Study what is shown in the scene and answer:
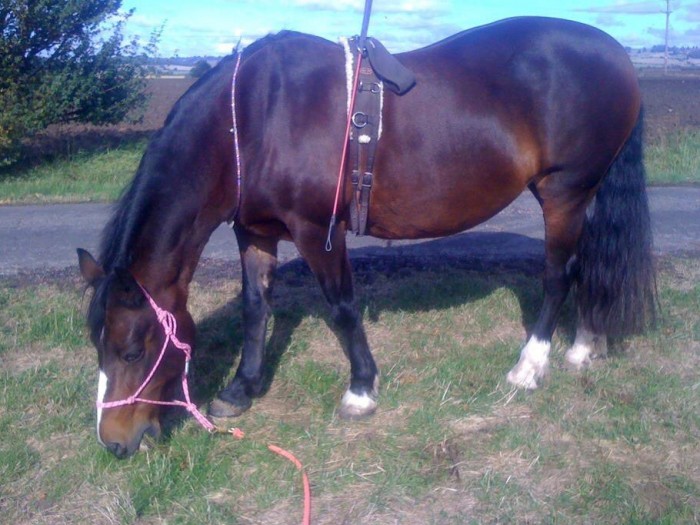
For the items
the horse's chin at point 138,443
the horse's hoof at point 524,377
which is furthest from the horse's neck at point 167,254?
the horse's hoof at point 524,377

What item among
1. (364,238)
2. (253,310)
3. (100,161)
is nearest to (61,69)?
(100,161)

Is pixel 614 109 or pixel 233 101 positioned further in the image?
pixel 614 109

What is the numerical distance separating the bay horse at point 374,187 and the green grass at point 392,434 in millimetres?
210

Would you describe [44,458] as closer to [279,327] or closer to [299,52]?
[279,327]

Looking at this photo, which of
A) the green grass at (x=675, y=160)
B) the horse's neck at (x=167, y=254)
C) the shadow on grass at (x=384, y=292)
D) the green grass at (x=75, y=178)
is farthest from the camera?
the green grass at (x=675, y=160)

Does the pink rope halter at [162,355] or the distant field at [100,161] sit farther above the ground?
the pink rope halter at [162,355]

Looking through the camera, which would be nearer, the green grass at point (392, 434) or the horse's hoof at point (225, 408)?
the green grass at point (392, 434)

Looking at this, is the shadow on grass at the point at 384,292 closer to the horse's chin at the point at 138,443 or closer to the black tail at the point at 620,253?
the black tail at the point at 620,253

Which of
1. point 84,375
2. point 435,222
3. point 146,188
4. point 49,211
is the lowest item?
point 49,211

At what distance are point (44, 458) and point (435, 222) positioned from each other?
2.24 meters

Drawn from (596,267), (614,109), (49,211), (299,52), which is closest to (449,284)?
(596,267)

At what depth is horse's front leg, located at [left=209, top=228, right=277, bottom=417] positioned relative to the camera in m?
4.15

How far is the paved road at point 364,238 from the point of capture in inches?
275

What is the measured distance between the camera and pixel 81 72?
13648mm
